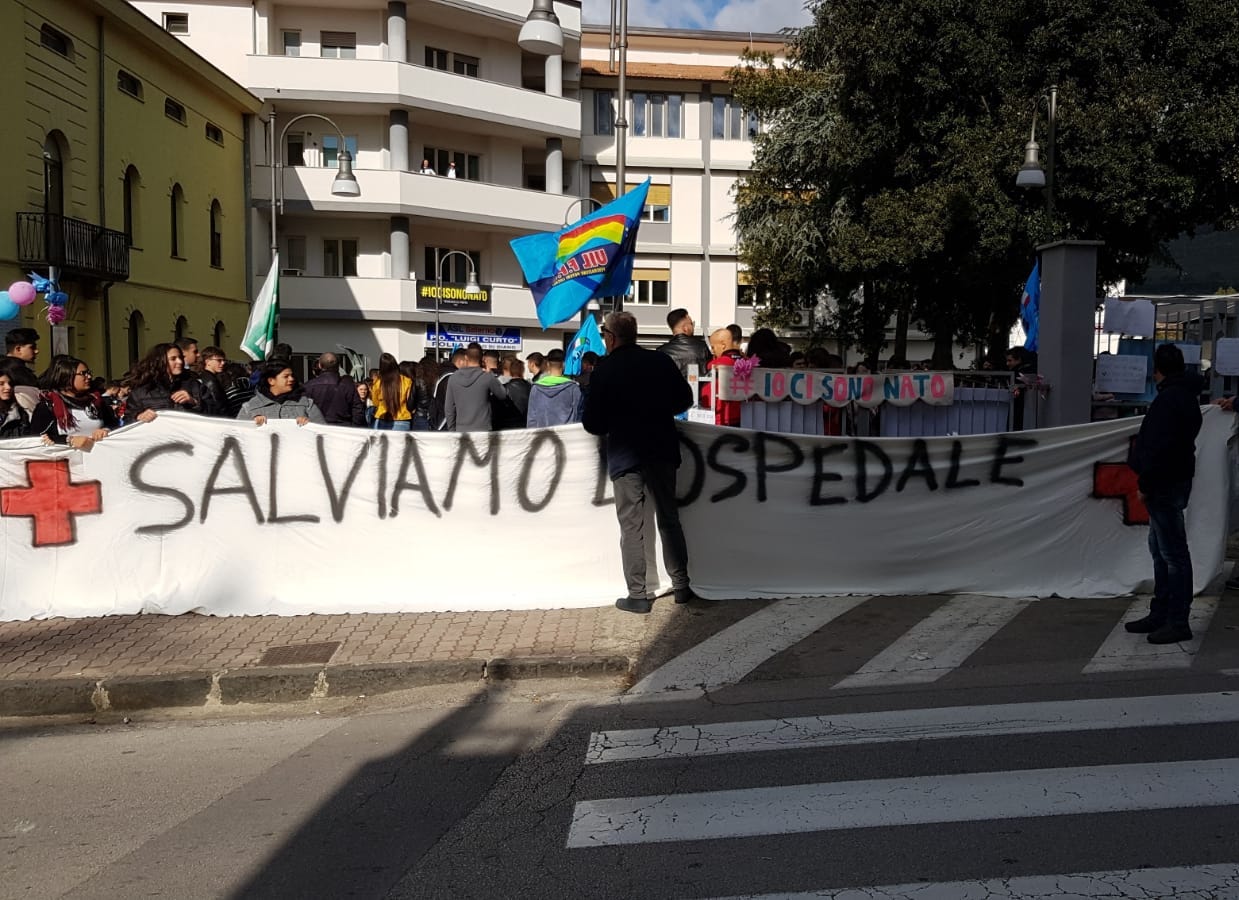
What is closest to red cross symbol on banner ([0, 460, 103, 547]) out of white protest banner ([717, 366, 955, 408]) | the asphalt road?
the asphalt road

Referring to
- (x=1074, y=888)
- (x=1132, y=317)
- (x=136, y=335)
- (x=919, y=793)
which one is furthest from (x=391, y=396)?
(x=136, y=335)

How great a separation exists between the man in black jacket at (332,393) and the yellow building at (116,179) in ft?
29.6

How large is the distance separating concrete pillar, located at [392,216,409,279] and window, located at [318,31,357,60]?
221 inches

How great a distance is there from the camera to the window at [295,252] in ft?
115

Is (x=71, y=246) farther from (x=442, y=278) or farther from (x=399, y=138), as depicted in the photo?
(x=442, y=278)

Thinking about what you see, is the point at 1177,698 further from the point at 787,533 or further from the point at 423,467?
the point at 423,467

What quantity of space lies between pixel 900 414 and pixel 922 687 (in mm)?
3833

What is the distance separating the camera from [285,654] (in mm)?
6406

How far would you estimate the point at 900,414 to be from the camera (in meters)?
9.23

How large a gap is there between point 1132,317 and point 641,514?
299 inches

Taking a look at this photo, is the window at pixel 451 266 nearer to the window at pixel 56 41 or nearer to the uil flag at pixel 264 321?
the window at pixel 56 41

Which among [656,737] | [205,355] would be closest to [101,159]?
[205,355]

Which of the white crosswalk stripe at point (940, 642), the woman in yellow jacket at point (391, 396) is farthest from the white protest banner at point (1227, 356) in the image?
the woman in yellow jacket at point (391, 396)

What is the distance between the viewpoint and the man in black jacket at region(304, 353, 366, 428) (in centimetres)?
1140
